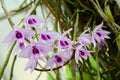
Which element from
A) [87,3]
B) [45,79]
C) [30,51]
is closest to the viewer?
[30,51]

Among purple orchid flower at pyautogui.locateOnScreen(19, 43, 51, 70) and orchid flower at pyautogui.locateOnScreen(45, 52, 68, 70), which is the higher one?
purple orchid flower at pyautogui.locateOnScreen(19, 43, 51, 70)

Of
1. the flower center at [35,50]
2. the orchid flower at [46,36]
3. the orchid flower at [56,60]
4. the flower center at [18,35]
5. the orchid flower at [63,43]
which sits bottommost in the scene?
the orchid flower at [56,60]

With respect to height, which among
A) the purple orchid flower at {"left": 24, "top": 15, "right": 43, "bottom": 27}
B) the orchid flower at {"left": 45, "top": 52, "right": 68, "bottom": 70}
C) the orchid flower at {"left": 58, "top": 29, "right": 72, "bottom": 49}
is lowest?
the orchid flower at {"left": 45, "top": 52, "right": 68, "bottom": 70}

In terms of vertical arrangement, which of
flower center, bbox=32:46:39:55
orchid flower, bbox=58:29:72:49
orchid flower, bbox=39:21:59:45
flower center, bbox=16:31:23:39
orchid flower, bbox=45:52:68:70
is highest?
flower center, bbox=16:31:23:39

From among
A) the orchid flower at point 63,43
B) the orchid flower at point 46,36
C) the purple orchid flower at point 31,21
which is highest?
the purple orchid flower at point 31,21

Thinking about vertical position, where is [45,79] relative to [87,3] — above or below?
below

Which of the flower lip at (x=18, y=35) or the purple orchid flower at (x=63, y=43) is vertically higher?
the flower lip at (x=18, y=35)

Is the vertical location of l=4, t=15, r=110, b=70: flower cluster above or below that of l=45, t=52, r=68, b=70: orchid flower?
above

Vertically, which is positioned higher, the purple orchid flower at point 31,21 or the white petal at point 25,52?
the purple orchid flower at point 31,21

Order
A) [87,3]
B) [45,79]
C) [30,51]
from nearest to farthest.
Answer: [30,51]
[87,3]
[45,79]

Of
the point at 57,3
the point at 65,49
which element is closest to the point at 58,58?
the point at 65,49

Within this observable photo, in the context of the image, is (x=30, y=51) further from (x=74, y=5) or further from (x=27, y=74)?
(x=27, y=74)
